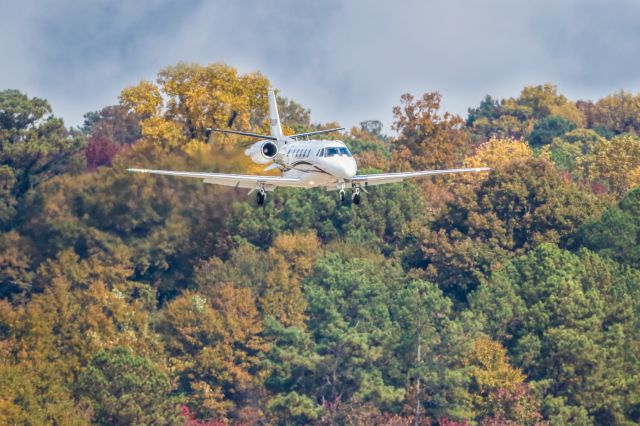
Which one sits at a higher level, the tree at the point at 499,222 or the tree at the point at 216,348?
the tree at the point at 499,222

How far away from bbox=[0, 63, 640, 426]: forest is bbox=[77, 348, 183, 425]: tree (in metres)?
0.13

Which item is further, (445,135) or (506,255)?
(445,135)

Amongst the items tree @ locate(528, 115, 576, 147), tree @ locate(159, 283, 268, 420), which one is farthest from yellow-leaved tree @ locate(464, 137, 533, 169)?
tree @ locate(159, 283, 268, 420)

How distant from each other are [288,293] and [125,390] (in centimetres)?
1727

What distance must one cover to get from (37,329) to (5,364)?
4.25 m

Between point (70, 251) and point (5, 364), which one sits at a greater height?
point (70, 251)

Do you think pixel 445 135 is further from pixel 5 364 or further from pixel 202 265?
pixel 5 364

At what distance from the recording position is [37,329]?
3989 inches

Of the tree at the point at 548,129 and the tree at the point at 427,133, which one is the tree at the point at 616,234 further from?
the tree at the point at 548,129

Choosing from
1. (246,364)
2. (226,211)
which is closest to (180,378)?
(246,364)

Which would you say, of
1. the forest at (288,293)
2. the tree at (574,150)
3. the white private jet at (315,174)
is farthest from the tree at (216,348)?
the tree at (574,150)

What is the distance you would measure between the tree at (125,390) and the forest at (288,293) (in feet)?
0.43

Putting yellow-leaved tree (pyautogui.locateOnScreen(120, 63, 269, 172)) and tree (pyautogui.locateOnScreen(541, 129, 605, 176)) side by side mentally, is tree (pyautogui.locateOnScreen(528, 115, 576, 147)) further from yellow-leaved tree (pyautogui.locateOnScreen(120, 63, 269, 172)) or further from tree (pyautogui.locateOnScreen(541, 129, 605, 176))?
yellow-leaved tree (pyautogui.locateOnScreen(120, 63, 269, 172))

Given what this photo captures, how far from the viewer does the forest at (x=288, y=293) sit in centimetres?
10150
